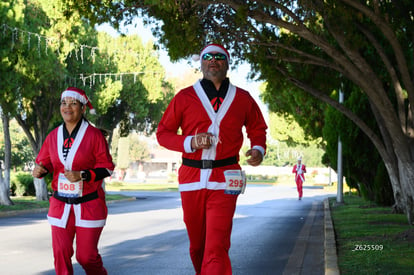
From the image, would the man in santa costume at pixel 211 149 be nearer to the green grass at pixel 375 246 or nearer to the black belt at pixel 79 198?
the black belt at pixel 79 198

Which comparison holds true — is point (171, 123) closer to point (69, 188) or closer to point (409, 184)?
point (69, 188)

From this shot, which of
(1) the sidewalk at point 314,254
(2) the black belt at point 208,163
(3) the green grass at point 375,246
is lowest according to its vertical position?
(1) the sidewalk at point 314,254

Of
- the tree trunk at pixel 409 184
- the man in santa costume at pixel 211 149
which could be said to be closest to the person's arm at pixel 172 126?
the man in santa costume at pixel 211 149

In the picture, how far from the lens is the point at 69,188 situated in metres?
5.81

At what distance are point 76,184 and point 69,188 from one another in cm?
8

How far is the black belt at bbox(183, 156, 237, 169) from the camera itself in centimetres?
548

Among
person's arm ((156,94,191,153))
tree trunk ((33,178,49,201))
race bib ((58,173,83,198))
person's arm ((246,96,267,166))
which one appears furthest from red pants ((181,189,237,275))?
tree trunk ((33,178,49,201))

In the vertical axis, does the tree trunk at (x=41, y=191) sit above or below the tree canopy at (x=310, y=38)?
below

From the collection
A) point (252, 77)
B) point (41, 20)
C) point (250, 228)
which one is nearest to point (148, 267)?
point (250, 228)

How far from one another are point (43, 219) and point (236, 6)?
980 centimetres

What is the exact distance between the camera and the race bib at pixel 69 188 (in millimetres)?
5789

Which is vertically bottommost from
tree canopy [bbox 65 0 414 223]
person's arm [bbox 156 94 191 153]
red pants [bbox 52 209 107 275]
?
red pants [bbox 52 209 107 275]

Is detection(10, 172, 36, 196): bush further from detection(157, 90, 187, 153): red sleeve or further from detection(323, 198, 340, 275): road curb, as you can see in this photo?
detection(157, 90, 187, 153): red sleeve

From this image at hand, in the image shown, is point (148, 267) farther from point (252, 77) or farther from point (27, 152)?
point (27, 152)
